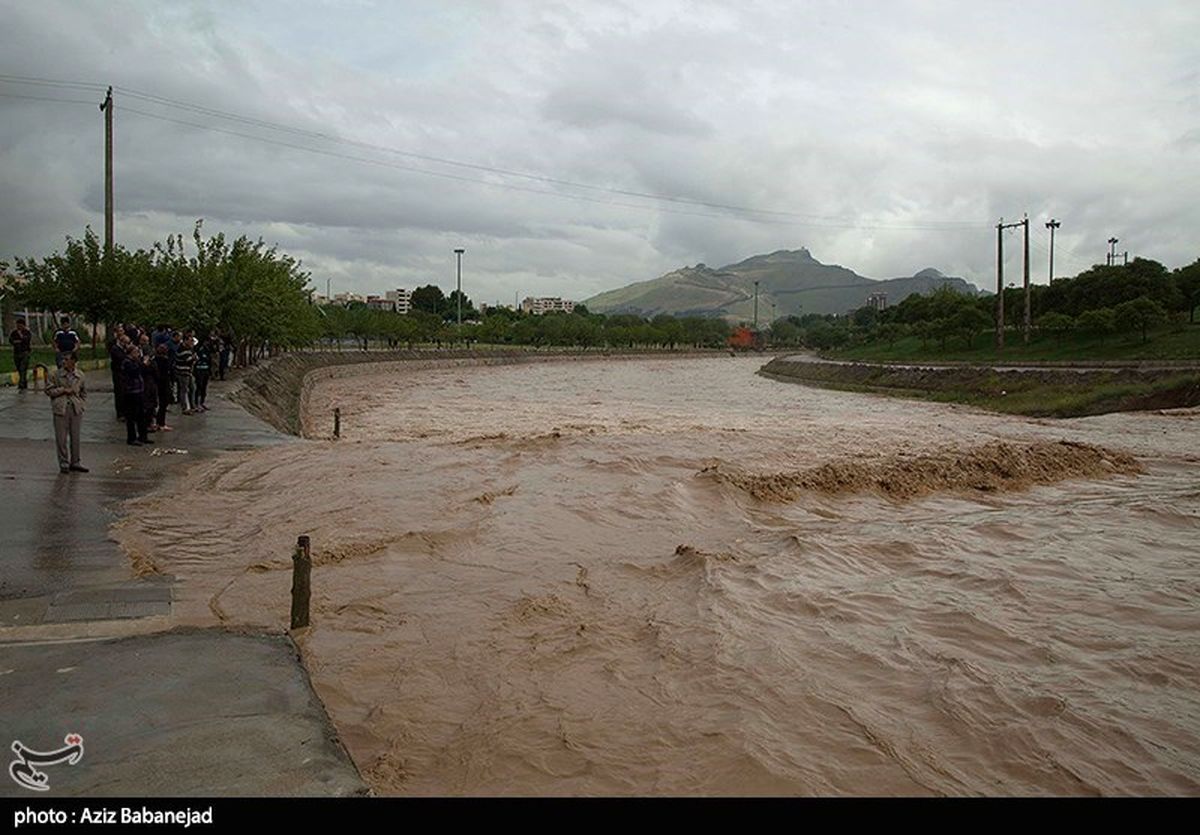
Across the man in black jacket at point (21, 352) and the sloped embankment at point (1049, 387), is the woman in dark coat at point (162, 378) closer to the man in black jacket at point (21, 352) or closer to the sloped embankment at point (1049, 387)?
the man in black jacket at point (21, 352)

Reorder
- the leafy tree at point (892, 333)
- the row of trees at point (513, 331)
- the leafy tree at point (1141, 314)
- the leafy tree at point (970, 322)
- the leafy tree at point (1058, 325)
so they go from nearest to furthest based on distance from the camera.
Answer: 1. the leafy tree at point (1141, 314)
2. the leafy tree at point (1058, 325)
3. the leafy tree at point (970, 322)
4. the row of trees at point (513, 331)
5. the leafy tree at point (892, 333)

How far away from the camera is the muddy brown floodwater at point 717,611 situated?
5660 millimetres

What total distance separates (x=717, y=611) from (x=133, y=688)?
5165mm

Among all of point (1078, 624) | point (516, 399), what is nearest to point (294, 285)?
→ point (516, 399)

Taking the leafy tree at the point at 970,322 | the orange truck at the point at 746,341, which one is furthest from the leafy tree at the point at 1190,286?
the orange truck at the point at 746,341

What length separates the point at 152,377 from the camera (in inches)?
628

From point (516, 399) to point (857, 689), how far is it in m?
34.3

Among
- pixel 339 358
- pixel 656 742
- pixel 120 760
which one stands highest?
pixel 339 358

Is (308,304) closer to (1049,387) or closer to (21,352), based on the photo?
(21,352)

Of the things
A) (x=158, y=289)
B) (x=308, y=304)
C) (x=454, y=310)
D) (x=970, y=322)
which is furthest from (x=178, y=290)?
(x=454, y=310)

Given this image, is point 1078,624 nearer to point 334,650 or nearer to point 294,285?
point 334,650

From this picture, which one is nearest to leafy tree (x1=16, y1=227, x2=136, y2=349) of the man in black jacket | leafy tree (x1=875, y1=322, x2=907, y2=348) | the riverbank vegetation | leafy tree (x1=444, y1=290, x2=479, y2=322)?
the man in black jacket

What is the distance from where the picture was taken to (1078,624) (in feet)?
27.8

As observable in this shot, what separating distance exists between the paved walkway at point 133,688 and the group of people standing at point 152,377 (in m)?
5.24
